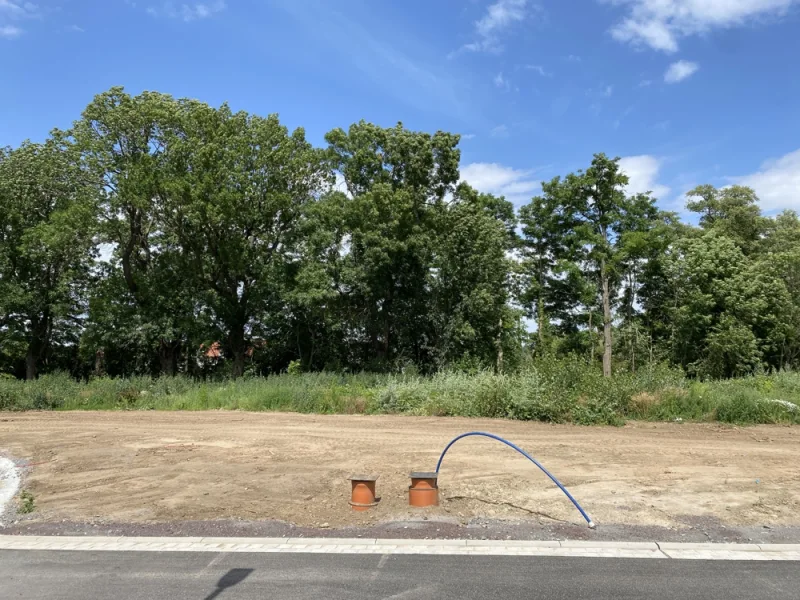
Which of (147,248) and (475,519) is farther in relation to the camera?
(147,248)

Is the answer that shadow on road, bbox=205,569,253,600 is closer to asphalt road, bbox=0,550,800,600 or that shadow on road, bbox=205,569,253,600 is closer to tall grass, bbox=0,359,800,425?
asphalt road, bbox=0,550,800,600

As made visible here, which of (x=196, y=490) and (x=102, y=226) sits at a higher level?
(x=102, y=226)

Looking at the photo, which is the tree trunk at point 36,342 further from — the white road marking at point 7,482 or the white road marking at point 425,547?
the white road marking at point 425,547

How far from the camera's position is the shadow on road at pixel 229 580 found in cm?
482

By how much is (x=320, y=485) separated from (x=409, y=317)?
2278cm

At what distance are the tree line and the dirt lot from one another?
47.7 feet

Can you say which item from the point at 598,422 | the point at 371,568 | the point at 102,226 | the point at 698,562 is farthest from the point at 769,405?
the point at 102,226

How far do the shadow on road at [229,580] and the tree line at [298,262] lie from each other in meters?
23.0

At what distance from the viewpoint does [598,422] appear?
16328mm

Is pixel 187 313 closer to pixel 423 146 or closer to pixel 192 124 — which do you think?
pixel 192 124

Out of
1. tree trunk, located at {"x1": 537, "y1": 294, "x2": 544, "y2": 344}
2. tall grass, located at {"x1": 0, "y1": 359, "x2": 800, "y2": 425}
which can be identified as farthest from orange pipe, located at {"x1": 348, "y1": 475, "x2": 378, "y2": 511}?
tree trunk, located at {"x1": 537, "y1": 294, "x2": 544, "y2": 344}

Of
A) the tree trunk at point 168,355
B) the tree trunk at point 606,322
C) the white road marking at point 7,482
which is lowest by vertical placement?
the white road marking at point 7,482

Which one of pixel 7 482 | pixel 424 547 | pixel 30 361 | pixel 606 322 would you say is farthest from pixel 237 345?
pixel 424 547

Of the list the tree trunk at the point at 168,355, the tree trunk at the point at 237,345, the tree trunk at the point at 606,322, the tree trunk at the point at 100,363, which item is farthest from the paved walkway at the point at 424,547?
the tree trunk at the point at 100,363
